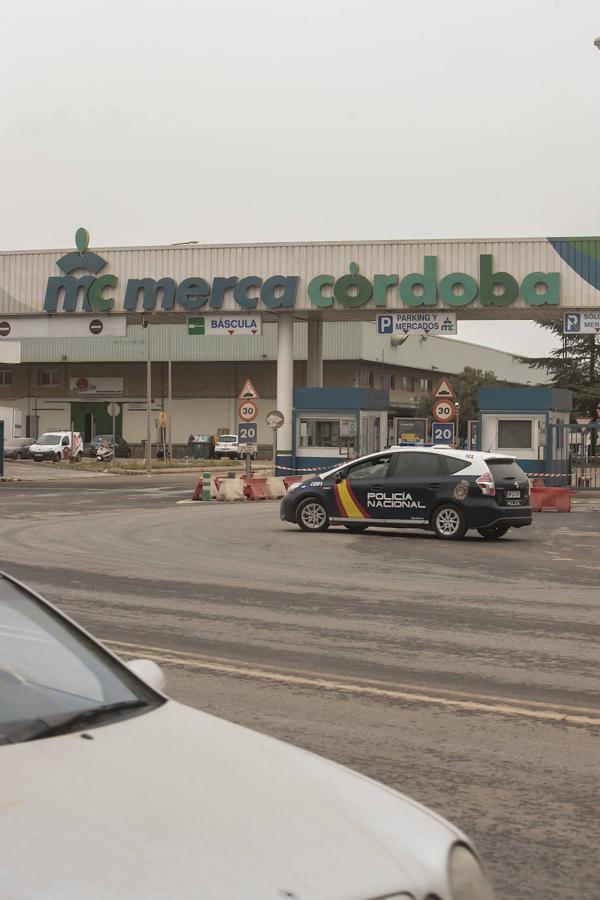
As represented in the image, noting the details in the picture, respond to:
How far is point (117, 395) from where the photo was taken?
93750 millimetres

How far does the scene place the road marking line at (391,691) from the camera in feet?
25.0

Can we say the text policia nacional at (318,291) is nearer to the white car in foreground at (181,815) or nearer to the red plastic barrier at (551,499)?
the red plastic barrier at (551,499)

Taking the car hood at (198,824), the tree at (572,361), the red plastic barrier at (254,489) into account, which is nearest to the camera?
the car hood at (198,824)

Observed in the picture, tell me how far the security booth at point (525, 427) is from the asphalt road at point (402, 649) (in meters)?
15.5

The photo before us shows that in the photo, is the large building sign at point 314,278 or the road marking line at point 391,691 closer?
the road marking line at point 391,691

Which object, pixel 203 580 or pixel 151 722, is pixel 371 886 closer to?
pixel 151 722

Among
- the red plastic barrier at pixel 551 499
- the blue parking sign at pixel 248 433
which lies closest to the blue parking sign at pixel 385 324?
the blue parking sign at pixel 248 433

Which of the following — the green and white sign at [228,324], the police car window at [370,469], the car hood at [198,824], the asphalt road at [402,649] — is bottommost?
the asphalt road at [402,649]

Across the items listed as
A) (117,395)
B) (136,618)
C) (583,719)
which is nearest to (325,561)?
(136,618)

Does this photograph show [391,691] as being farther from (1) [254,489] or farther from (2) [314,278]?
(2) [314,278]

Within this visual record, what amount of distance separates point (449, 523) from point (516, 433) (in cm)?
1681

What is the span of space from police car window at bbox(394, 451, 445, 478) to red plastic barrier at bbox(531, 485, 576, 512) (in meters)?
10.3

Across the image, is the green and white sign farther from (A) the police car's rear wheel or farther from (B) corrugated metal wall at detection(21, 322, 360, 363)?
(B) corrugated metal wall at detection(21, 322, 360, 363)

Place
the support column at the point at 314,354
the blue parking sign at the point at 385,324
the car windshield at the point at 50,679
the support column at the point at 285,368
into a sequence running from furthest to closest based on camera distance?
1. the support column at the point at 314,354
2. the support column at the point at 285,368
3. the blue parking sign at the point at 385,324
4. the car windshield at the point at 50,679
